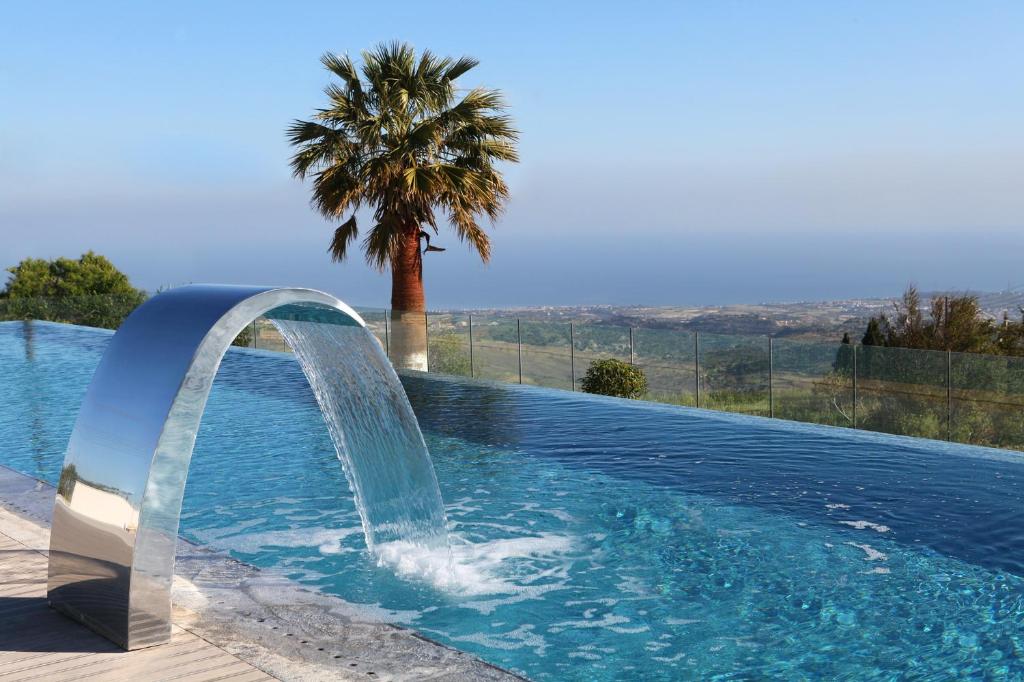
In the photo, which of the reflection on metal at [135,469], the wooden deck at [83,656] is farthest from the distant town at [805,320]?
the wooden deck at [83,656]

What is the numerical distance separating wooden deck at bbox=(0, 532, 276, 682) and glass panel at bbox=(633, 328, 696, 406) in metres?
11.5

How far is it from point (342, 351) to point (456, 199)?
11874mm

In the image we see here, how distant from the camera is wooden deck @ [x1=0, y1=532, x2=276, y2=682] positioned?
377cm

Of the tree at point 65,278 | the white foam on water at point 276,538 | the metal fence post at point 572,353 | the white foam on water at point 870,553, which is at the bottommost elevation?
the white foam on water at point 870,553

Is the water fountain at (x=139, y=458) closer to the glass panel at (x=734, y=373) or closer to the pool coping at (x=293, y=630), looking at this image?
the pool coping at (x=293, y=630)

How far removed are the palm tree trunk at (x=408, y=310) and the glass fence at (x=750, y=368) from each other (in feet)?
0.09

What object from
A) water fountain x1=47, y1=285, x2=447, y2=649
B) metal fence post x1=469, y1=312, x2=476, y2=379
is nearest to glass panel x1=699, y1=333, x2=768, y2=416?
metal fence post x1=469, y1=312, x2=476, y2=379

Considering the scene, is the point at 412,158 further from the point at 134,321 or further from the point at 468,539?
the point at 134,321

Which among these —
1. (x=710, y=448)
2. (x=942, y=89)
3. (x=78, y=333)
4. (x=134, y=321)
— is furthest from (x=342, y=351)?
(x=942, y=89)

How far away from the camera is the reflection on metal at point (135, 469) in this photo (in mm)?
4055

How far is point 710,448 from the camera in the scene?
9375 millimetres

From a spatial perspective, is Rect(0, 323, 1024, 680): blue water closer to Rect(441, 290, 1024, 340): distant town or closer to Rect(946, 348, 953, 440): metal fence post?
Rect(946, 348, 953, 440): metal fence post

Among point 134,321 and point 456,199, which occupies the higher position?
point 456,199

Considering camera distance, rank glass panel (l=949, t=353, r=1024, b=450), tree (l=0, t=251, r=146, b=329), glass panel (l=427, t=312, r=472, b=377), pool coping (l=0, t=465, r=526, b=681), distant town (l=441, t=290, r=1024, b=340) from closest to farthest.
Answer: pool coping (l=0, t=465, r=526, b=681) → glass panel (l=949, t=353, r=1024, b=450) → glass panel (l=427, t=312, r=472, b=377) → distant town (l=441, t=290, r=1024, b=340) → tree (l=0, t=251, r=146, b=329)
